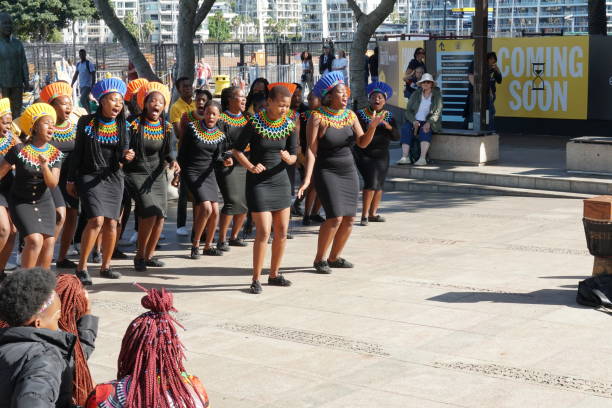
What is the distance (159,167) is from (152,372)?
20.6ft

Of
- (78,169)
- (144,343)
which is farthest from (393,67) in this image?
(144,343)

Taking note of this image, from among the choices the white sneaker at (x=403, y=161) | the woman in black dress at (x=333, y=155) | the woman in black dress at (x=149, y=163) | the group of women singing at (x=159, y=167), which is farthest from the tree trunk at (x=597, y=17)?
the woman in black dress at (x=149, y=163)

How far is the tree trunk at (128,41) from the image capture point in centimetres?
1686

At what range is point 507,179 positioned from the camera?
15234 millimetres

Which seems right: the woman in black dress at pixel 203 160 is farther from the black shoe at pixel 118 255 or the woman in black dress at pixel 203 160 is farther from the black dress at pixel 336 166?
the black dress at pixel 336 166

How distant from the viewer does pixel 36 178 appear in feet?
28.7

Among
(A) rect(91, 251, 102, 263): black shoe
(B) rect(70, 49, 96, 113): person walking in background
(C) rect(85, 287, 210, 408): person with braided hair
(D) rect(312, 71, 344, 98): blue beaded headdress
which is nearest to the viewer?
(C) rect(85, 287, 210, 408): person with braided hair

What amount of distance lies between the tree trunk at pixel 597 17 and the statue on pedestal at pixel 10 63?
530 inches

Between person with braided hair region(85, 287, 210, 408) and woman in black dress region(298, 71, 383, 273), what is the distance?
18.4ft

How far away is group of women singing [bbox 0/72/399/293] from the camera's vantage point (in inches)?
348

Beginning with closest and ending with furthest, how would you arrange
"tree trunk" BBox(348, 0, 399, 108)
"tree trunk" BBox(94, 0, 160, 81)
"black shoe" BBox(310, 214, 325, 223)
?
"black shoe" BBox(310, 214, 325, 223), "tree trunk" BBox(94, 0, 160, 81), "tree trunk" BBox(348, 0, 399, 108)

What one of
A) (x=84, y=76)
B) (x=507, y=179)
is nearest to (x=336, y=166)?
(x=507, y=179)

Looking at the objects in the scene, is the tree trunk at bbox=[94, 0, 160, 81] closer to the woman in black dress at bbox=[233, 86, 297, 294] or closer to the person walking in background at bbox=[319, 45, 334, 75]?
the woman in black dress at bbox=[233, 86, 297, 294]

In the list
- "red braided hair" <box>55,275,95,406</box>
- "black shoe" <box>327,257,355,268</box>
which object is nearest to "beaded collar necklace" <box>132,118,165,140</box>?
"black shoe" <box>327,257,355,268</box>
